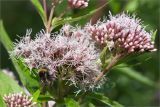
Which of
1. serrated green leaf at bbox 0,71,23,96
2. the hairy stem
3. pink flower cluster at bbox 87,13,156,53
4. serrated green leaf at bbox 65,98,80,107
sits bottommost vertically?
serrated green leaf at bbox 65,98,80,107

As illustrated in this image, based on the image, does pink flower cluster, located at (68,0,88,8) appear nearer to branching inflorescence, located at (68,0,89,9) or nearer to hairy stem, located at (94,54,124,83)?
branching inflorescence, located at (68,0,89,9)

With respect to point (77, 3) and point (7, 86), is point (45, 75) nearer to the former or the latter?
point (7, 86)

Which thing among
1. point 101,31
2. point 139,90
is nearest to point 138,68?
Result: point 139,90

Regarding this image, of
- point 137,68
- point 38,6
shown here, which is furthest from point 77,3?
point 137,68

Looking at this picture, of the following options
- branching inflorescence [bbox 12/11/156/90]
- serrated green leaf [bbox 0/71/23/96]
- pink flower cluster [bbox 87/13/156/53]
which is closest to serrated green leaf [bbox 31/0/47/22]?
branching inflorescence [bbox 12/11/156/90]

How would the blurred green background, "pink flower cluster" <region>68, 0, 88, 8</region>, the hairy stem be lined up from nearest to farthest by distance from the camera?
the hairy stem
"pink flower cluster" <region>68, 0, 88, 8</region>
the blurred green background

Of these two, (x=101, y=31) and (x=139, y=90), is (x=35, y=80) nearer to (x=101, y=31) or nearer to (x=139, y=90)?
(x=101, y=31)

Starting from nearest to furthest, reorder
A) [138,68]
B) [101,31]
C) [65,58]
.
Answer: [65,58], [101,31], [138,68]
